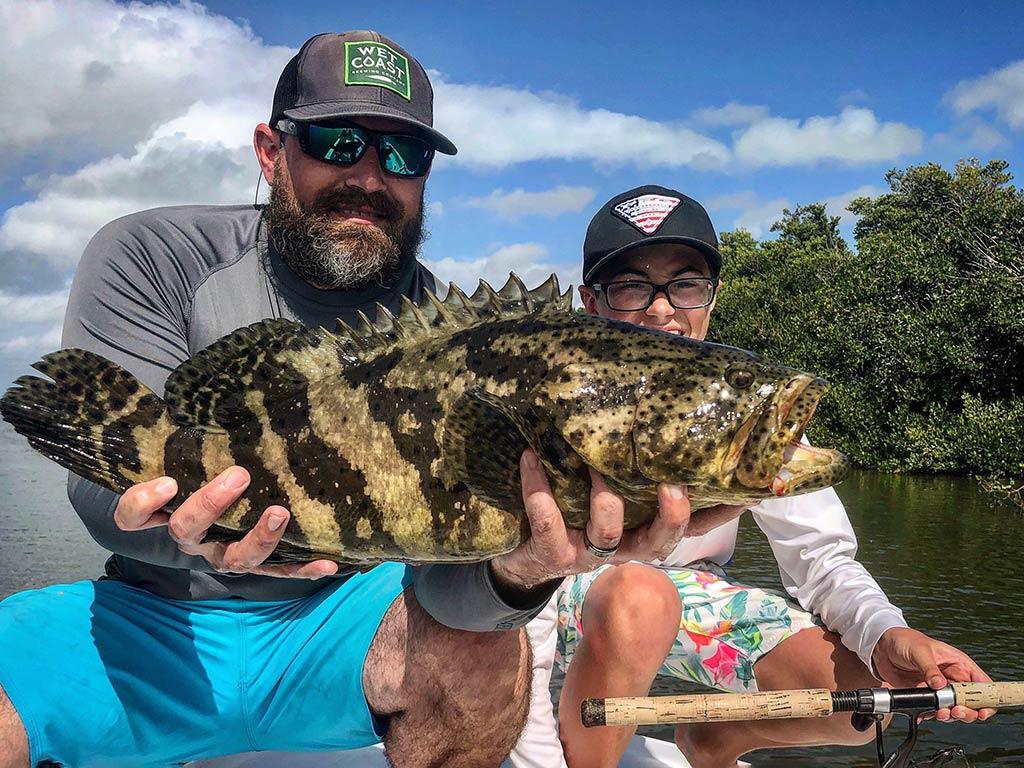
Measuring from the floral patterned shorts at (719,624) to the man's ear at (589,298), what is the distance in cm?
177

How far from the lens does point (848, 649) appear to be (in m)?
4.76

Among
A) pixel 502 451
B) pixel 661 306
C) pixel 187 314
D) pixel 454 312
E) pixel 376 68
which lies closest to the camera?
pixel 502 451

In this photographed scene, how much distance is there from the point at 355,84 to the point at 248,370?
1801 millimetres

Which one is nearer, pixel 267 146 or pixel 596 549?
pixel 596 549

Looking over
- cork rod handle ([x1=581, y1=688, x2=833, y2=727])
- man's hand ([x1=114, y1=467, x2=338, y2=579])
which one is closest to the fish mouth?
cork rod handle ([x1=581, y1=688, x2=833, y2=727])

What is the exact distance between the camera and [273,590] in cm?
411

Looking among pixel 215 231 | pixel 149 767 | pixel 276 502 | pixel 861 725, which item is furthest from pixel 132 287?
pixel 861 725

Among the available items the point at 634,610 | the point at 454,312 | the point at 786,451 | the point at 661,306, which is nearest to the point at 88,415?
the point at 454,312

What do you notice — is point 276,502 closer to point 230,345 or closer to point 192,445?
point 192,445

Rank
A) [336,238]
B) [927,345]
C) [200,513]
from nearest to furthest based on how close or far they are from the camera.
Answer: [200,513], [336,238], [927,345]

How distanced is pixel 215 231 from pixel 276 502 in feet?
6.39

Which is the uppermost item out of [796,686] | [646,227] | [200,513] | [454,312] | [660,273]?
[646,227]

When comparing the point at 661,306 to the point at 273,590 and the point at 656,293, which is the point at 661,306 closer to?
the point at 656,293

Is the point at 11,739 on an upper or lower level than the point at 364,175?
lower
